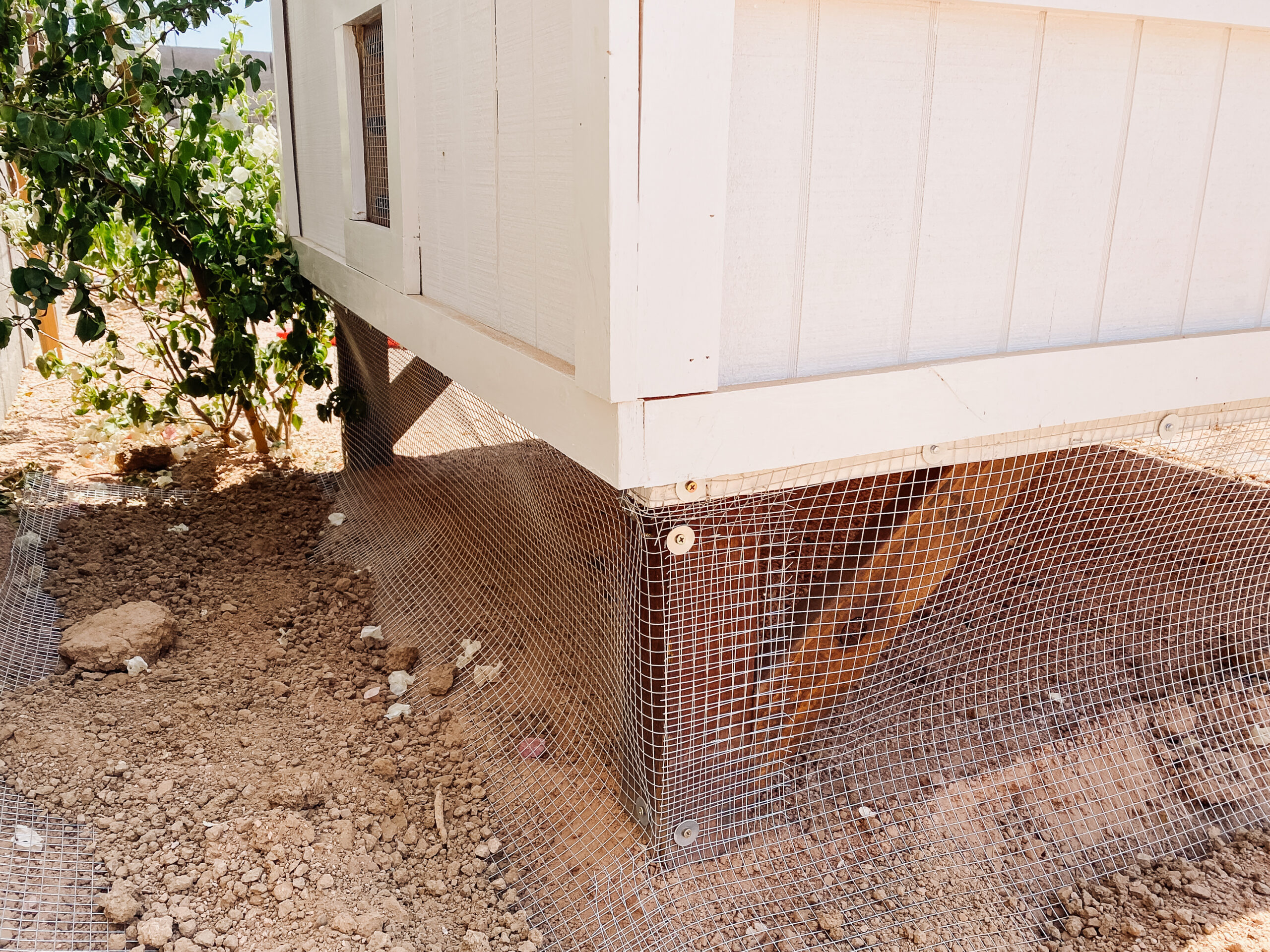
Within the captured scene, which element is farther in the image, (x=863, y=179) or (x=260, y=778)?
(x=260, y=778)

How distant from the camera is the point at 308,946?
192 cm

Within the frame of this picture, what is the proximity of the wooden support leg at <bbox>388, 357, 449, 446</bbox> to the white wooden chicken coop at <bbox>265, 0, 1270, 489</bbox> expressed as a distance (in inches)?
42.2

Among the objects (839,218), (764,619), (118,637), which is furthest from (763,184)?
(118,637)

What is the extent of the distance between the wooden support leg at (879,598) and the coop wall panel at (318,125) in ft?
6.80

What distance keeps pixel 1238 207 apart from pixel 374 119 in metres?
2.31

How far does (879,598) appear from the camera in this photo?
7.65 ft

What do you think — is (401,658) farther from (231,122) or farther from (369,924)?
(231,122)

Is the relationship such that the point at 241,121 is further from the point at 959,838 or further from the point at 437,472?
the point at 959,838

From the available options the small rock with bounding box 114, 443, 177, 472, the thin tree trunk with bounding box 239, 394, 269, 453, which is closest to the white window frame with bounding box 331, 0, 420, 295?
the thin tree trunk with bounding box 239, 394, 269, 453

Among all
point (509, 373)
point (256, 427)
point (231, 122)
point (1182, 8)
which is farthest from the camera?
point (256, 427)

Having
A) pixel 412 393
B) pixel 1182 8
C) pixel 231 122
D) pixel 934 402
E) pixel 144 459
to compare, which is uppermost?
pixel 1182 8

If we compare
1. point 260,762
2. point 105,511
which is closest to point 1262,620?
point 260,762

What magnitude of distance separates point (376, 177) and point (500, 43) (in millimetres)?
1211

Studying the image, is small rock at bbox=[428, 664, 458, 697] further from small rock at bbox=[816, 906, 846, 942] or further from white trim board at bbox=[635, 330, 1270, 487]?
white trim board at bbox=[635, 330, 1270, 487]
